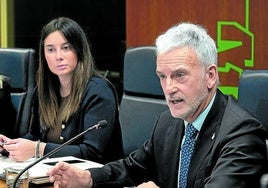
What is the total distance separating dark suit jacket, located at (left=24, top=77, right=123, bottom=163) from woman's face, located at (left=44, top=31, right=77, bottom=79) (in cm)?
14

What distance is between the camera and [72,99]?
2953 millimetres

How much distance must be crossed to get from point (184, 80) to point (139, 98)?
114cm

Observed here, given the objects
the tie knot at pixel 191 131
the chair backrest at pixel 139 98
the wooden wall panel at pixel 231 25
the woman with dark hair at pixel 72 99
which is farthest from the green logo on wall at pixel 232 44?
the tie knot at pixel 191 131

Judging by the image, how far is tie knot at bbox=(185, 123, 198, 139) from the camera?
2.04m

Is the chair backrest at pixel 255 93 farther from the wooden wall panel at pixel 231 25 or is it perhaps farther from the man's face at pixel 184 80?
the wooden wall panel at pixel 231 25

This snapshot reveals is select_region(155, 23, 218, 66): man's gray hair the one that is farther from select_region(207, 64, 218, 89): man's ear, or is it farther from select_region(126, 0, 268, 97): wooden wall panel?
select_region(126, 0, 268, 97): wooden wall panel

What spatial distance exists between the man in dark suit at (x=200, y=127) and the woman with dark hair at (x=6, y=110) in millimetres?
1464

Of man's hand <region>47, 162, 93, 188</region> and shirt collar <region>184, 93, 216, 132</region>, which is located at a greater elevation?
shirt collar <region>184, 93, 216, 132</region>

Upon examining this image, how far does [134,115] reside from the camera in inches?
123

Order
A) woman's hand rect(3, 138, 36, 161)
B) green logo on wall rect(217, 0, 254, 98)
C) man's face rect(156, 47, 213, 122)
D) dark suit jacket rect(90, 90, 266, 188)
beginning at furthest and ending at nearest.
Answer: green logo on wall rect(217, 0, 254, 98), woman's hand rect(3, 138, 36, 161), man's face rect(156, 47, 213, 122), dark suit jacket rect(90, 90, 266, 188)

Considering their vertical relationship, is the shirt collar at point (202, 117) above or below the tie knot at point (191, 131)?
above

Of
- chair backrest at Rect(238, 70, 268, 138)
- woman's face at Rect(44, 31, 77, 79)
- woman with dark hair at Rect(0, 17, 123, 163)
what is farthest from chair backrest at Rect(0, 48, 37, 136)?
chair backrest at Rect(238, 70, 268, 138)

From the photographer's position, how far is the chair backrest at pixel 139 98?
9.74 ft

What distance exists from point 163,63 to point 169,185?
0.49 metres
